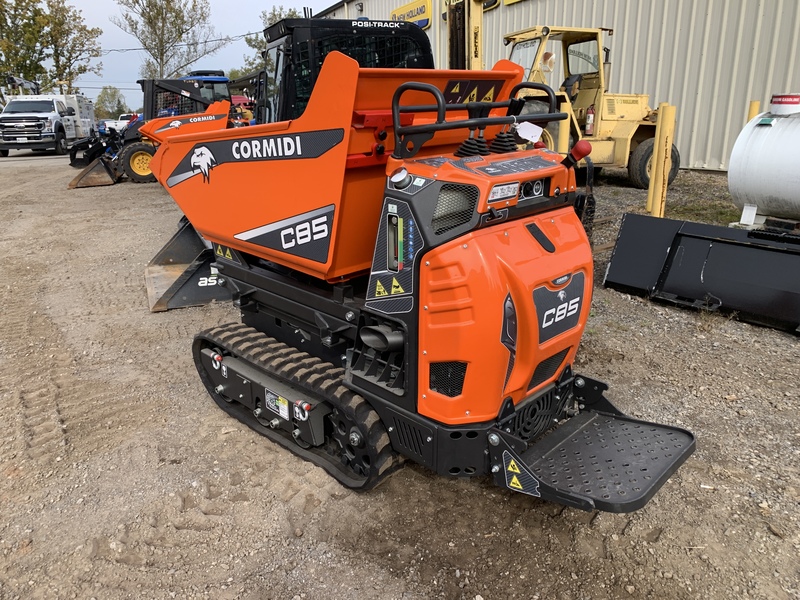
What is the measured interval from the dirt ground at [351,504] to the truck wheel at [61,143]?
20714 millimetres

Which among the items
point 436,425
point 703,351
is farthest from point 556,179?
point 703,351

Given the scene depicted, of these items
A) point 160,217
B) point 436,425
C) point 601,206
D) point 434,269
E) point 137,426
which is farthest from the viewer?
point 160,217

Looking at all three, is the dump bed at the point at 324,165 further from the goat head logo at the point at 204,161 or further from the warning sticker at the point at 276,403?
the warning sticker at the point at 276,403

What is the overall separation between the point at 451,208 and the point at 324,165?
723 mm

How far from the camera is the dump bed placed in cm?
270

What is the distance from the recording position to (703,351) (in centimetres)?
464

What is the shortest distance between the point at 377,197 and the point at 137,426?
2.25 meters

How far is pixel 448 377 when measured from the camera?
253 centimetres

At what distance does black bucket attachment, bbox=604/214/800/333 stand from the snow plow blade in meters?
12.7

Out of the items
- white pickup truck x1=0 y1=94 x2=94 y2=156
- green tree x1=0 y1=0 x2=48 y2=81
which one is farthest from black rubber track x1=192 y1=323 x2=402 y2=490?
green tree x1=0 y1=0 x2=48 y2=81

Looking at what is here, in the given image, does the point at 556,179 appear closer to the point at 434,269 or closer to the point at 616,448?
the point at 434,269

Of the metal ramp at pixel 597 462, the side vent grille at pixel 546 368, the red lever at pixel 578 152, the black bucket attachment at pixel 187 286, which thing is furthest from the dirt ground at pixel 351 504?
the red lever at pixel 578 152

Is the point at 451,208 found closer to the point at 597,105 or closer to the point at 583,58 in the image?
the point at 597,105

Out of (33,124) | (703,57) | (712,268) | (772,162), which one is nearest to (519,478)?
(712,268)
